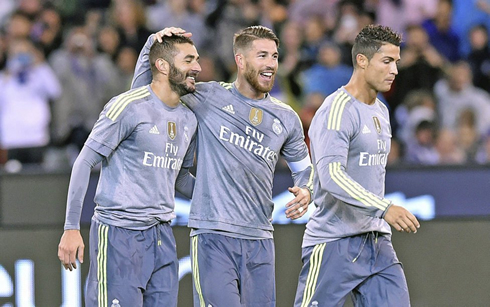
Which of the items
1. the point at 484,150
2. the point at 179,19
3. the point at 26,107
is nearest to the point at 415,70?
the point at 484,150

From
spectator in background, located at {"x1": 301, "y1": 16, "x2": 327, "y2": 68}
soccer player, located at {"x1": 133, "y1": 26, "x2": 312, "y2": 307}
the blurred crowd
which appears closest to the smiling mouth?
soccer player, located at {"x1": 133, "y1": 26, "x2": 312, "y2": 307}

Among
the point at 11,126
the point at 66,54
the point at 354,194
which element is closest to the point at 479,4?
the point at 66,54

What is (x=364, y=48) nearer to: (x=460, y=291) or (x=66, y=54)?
(x=460, y=291)

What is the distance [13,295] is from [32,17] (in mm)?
5023

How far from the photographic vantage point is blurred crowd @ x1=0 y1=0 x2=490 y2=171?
9930 mm

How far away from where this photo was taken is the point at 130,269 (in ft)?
17.2

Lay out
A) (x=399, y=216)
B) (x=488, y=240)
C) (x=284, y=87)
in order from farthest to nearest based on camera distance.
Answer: (x=284, y=87)
(x=488, y=240)
(x=399, y=216)

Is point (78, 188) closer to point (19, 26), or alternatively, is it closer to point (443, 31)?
point (19, 26)

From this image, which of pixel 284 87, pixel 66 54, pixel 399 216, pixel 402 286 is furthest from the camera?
pixel 66 54

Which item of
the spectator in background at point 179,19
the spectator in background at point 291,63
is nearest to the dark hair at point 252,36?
the spectator in background at point 291,63

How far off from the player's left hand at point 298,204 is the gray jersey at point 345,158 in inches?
3.9

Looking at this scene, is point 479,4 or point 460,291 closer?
point 460,291

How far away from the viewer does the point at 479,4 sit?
1051 cm

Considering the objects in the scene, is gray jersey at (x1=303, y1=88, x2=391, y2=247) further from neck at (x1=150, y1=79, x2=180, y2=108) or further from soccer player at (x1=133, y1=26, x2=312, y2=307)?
neck at (x1=150, y1=79, x2=180, y2=108)
